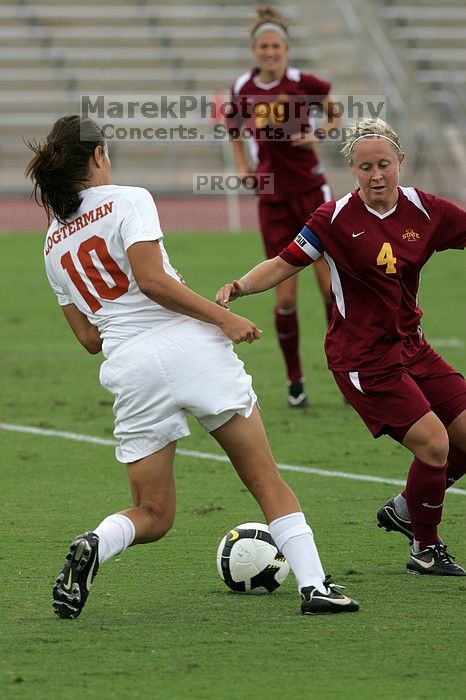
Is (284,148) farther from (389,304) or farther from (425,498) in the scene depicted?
(425,498)

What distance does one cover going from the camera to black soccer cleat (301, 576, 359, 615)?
4.58 m

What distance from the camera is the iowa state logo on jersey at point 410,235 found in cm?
515

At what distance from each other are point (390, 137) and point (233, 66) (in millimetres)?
25447

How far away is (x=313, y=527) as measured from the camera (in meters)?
6.10

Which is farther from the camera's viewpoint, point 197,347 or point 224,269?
point 224,269

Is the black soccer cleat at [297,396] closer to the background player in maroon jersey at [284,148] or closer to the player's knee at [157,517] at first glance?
the background player in maroon jersey at [284,148]

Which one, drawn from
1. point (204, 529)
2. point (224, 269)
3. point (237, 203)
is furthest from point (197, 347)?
point (237, 203)

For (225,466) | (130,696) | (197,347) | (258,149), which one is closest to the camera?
(130,696)

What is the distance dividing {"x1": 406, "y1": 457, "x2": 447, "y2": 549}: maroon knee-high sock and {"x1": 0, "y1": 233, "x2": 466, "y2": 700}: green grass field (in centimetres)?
19

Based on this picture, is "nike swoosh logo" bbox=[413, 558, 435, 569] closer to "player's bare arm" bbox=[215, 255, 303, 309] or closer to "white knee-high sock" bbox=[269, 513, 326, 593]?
"white knee-high sock" bbox=[269, 513, 326, 593]

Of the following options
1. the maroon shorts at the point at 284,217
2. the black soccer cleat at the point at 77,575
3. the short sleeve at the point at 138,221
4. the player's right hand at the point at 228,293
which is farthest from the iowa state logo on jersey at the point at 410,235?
the maroon shorts at the point at 284,217

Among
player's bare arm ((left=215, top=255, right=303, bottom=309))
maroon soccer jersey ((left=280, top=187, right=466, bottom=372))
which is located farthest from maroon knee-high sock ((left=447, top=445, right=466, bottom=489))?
player's bare arm ((left=215, top=255, right=303, bottom=309))

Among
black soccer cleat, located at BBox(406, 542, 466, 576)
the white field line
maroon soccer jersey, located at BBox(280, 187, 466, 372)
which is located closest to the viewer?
maroon soccer jersey, located at BBox(280, 187, 466, 372)

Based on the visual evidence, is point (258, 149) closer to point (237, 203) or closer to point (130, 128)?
point (237, 203)
